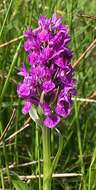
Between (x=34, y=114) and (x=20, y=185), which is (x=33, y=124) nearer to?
(x=20, y=185)

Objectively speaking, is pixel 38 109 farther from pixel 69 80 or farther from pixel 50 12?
pixel 50 12

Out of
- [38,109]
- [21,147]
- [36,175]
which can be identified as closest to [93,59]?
[21,147]

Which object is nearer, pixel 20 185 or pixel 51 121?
pixel 51 121

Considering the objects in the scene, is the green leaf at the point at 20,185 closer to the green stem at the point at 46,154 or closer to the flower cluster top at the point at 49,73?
the green stem at the point at 46,154

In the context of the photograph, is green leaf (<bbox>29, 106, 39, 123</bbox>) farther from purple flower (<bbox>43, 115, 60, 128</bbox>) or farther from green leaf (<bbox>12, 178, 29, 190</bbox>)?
green leaf (<bbox>12, 178, 29, 190</bbox>)

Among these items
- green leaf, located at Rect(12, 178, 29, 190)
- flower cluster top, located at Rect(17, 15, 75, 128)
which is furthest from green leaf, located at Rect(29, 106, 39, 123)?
green leaf, located at Rect(12, 178, 29, 190)

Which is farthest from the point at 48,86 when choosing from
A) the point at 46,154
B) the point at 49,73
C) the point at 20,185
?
the point at 20,185

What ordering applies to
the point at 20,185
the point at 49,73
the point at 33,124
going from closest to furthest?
the point at 49,73 → the point at 20,185 → the point at 33,124

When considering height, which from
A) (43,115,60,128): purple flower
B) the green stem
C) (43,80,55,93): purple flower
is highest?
(43,80,55,93): purple flower

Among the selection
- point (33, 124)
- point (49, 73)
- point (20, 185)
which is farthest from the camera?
point (33, 124)
